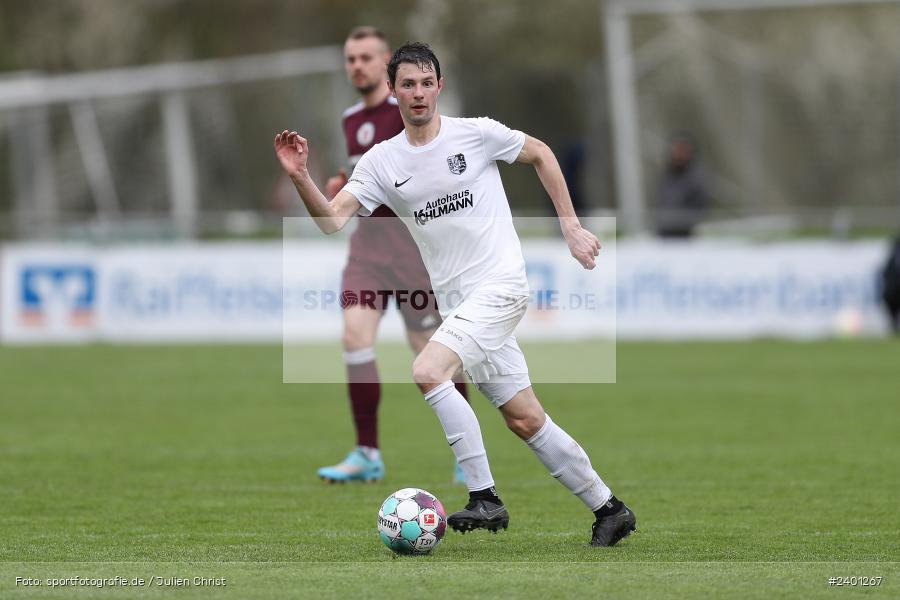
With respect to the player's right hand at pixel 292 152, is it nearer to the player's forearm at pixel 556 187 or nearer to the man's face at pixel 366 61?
the player's forearm at pixel 556 187

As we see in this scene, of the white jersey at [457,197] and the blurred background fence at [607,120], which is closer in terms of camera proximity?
the white jersey at [457,197]

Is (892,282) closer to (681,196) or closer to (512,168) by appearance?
(681,196)

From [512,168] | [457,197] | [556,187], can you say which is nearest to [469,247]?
[457,197]

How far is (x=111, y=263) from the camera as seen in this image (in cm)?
2134

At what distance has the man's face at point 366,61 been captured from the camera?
965 cm

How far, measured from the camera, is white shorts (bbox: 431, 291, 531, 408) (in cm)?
697

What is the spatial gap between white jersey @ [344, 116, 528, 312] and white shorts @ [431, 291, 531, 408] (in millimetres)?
96

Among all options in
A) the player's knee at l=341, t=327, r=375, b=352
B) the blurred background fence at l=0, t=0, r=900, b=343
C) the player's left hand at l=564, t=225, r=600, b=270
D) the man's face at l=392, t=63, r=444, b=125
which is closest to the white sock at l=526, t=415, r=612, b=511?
the player's left hand at l=564, t=225, r=600, b=270

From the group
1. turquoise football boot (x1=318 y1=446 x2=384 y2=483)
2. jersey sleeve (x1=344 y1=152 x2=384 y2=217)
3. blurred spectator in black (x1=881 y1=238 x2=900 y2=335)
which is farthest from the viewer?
blurred spectator in black (x1=881 y1=238 x2=900 y2=335)

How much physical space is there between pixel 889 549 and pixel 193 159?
25765 millimetres

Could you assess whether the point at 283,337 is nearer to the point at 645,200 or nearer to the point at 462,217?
the point at 645,200

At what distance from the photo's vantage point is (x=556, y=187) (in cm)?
719

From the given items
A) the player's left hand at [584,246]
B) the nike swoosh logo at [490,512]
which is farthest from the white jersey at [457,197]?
the nike swoosh logo at [490,512]

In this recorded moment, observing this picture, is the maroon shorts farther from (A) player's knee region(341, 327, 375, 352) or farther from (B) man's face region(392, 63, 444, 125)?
(B) man's face region(392, 63, 444, 125)
